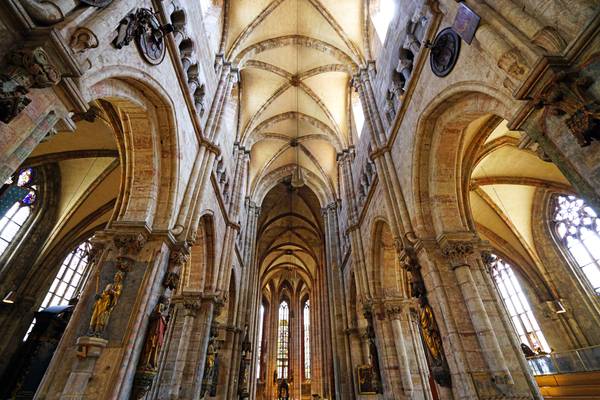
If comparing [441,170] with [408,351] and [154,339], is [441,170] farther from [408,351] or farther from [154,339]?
[154,339]

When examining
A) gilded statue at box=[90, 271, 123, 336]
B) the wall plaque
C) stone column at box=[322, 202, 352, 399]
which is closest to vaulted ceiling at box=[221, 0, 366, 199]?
stone column at box=[322, 202, 352, 399]

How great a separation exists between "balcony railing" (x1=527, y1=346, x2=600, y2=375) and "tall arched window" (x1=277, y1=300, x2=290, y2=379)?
88.6 feet

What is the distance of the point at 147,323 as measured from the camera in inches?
224

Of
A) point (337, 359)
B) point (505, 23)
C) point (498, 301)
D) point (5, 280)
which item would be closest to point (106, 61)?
point (505, 23)

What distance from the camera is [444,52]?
6.16 m

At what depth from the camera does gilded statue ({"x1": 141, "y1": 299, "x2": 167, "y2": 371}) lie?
549 cm

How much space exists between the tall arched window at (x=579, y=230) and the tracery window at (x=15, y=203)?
2364cm

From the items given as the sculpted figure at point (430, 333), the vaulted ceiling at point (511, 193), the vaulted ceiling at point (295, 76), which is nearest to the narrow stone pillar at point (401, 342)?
the sculpted figure at point (430, 333)

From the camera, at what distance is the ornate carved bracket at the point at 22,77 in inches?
114

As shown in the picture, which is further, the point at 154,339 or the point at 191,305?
the point at 191,305

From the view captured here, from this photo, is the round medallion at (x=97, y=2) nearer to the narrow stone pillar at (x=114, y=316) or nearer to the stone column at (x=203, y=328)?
the narrow stone pillar at (x=114, y=316)

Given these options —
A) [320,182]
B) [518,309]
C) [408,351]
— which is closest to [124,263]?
[408,351]

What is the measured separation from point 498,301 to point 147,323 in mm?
6853

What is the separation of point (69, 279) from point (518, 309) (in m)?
24.3
